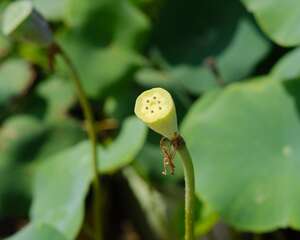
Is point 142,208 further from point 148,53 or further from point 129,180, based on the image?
point 148,53

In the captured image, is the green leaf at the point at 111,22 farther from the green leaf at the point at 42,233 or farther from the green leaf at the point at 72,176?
the green leaf at the point at 42,233

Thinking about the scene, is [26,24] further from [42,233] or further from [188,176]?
[188,176]

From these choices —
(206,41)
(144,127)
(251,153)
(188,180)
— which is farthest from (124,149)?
(188,180)

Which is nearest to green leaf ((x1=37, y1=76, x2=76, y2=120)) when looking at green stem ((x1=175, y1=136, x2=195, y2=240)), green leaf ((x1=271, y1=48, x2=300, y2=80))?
green leaf ((x1=271, y1=48, x2=300, y2=80))

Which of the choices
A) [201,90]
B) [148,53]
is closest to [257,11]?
[201,90]

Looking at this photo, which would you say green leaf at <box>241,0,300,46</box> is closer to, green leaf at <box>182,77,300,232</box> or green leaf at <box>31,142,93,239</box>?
green leaf at <box>182,77,300,232</box>

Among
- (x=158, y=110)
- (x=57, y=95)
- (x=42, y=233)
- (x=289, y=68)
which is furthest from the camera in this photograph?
(x=57, y=95)

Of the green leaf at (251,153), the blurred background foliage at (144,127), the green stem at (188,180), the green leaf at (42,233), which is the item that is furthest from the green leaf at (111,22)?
the green stem at (188,180)
